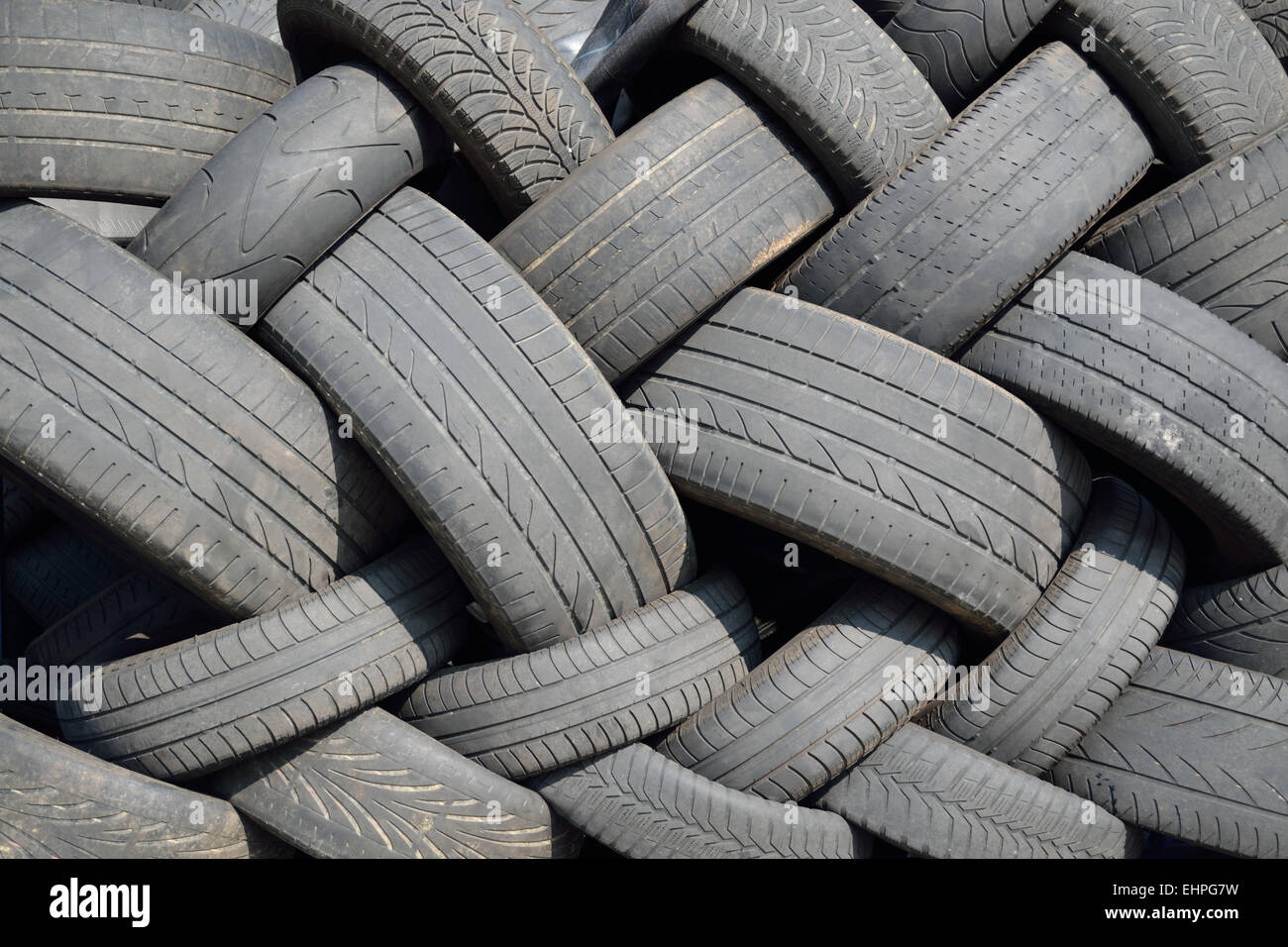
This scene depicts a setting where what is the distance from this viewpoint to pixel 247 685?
4.03ft

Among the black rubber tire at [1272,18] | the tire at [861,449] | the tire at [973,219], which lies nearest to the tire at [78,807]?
the tire at [861,449]

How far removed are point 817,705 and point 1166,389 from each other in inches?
22.3

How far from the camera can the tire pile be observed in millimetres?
1245

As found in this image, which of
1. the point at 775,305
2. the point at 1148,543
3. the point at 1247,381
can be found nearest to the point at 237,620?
the point at 775,305

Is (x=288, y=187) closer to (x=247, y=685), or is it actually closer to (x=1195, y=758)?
(x=247, y=685)

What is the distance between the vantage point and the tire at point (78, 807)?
1.21 m

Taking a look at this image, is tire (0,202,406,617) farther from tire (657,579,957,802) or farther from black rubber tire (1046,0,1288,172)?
black rubber tire (1046,0,1288,172)

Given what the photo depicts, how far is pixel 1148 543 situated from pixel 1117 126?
0.54 metres

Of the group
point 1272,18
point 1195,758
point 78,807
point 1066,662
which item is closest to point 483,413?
point 78,807

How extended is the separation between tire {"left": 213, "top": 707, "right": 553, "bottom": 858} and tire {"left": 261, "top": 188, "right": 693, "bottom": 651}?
178 mm

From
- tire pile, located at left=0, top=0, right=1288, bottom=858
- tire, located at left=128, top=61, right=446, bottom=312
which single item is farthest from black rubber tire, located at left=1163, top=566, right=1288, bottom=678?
tire, located at left=128, top=61, right=446, bottom=312

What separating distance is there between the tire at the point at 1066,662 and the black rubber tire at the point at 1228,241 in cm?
34

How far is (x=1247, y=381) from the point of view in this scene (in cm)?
136

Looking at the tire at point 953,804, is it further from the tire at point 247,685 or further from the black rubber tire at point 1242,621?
the tire at point 247,685
